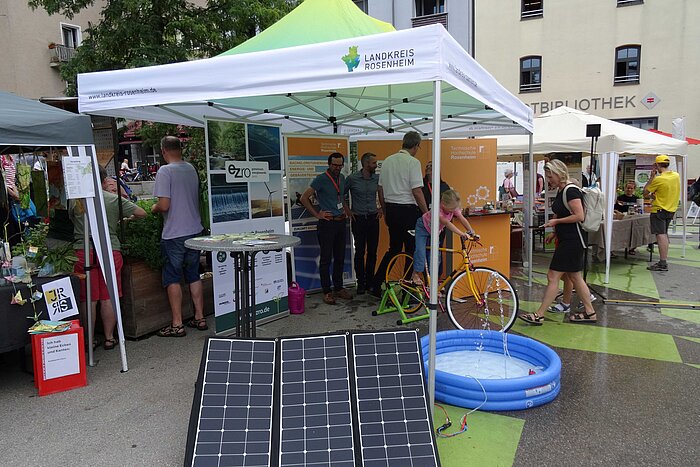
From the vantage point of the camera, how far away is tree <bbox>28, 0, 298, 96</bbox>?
991 cm

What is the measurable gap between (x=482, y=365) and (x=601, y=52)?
18.3 metres

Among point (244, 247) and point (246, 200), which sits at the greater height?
point (246, 200)

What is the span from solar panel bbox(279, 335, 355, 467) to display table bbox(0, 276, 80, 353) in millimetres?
2347

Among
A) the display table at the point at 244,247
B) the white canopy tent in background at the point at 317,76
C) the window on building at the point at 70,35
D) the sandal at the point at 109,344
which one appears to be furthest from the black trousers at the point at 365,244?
the window on building at the point at 70,35

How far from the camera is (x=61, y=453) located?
296cm

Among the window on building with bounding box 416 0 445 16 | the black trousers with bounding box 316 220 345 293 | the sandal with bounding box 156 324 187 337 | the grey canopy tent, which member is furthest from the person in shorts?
the window on building with bounding box 416 0 445 16

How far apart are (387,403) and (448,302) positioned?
237cm

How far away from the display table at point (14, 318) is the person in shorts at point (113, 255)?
1.66 feet

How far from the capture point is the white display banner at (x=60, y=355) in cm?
374

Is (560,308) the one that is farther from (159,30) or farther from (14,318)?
(159,30)

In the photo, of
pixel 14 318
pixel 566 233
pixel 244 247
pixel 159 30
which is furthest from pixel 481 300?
pixel 159 30

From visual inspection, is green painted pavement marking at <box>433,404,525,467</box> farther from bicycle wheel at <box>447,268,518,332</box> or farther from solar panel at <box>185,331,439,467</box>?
bicycle wheel at <box>447,268,518,332</box>

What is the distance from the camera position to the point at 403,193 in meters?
5.88

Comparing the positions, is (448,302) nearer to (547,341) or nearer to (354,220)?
(547,341)
